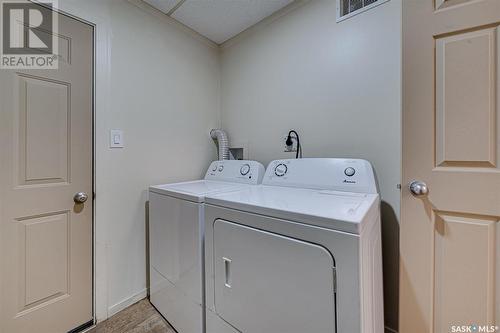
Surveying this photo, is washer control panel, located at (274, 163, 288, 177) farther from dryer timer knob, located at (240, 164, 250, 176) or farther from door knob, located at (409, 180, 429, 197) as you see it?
door knob, located at (409, 180, 429, 197)

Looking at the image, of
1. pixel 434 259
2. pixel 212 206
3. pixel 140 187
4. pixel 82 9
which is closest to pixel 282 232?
pixel 212 206

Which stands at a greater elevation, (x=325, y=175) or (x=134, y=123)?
(x=134, y=123)

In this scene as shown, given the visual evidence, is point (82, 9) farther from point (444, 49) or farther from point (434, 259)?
point (434, 259)

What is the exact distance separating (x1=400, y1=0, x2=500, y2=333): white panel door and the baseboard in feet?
5.73

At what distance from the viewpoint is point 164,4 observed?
1711 mm

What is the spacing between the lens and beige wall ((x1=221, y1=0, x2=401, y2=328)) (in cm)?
130

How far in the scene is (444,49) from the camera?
0.99 m

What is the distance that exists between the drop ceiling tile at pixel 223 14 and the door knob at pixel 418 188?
160cm

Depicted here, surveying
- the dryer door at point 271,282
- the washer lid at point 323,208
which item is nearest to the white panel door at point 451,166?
the washer lid at point 323,208

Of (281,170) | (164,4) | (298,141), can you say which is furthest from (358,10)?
(164,4)

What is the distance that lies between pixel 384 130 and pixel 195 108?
160 cm

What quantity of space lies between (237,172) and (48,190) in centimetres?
122

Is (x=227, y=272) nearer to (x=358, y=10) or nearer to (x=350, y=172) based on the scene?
→ (x=350, y=172)

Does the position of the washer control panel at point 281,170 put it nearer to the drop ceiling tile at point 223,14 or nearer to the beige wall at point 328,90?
the beige wall at point 328,90
